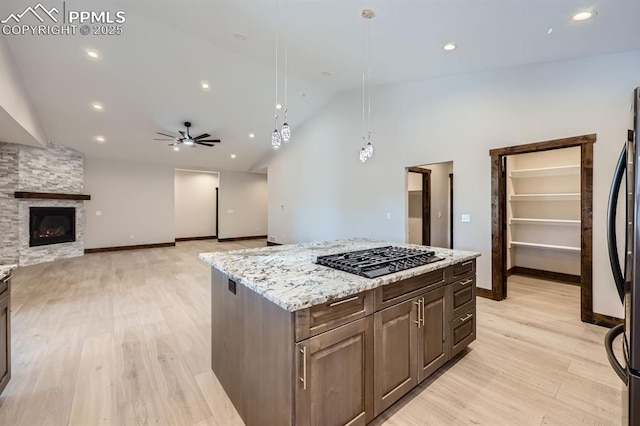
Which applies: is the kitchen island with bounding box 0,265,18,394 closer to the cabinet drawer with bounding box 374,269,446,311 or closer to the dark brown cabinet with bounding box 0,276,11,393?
the dark brown cabinet with bounding box 0,276,11,393

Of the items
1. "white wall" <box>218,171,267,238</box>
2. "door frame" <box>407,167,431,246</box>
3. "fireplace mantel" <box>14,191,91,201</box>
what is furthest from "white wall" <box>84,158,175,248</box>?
"door frame" <box>407,167,431,246</box>

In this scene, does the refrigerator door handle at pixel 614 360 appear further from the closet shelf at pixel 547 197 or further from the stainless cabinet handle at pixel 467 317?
the closet shelf at pixel 547 197

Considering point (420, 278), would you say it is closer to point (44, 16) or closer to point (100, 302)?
point (100, 302)

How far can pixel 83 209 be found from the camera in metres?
7.82

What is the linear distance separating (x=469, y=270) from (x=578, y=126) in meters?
2.39

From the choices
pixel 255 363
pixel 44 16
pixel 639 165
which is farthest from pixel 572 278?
pixel 44 16

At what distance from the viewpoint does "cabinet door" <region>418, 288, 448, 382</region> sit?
1.97m

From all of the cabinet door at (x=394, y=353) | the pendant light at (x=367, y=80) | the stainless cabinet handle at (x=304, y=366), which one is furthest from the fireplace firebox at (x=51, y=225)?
the cabinet door at (x=394, y=353)

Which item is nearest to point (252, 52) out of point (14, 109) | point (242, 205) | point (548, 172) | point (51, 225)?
point (14, 109)

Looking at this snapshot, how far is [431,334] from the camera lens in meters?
2.07

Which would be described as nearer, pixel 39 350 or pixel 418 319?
pixel 418 319

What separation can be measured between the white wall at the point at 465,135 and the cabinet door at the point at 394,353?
110 inches

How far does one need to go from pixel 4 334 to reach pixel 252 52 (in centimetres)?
421

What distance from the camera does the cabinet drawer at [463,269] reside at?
2.32 meters
